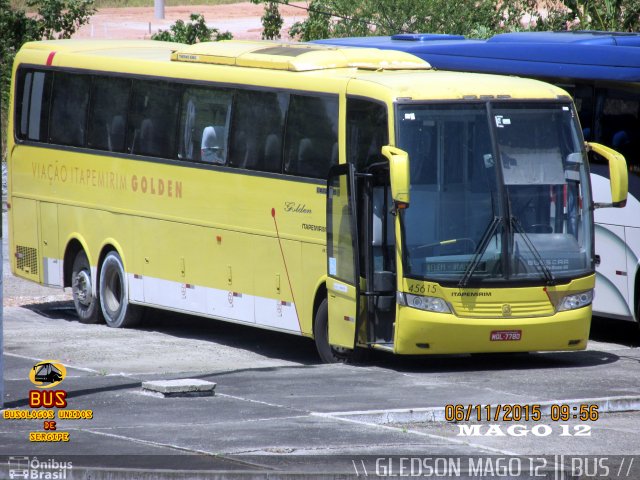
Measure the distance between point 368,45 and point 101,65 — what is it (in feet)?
14.4

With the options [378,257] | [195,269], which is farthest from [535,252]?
[195,269]

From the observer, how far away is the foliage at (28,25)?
38.9 m

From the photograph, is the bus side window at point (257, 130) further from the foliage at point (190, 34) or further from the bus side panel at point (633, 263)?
the foliage at point (190, 34)

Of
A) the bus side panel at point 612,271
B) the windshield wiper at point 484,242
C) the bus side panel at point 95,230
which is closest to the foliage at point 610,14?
the bus side panel at point 612,271

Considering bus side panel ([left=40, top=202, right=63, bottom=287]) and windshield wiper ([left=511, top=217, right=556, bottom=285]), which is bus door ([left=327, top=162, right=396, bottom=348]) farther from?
bus side panel ([left=40, top=202, right=63, bottom=287])

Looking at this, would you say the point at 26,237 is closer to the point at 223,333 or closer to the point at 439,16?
the point at 223,333

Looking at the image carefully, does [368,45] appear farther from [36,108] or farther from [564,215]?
[564,215]

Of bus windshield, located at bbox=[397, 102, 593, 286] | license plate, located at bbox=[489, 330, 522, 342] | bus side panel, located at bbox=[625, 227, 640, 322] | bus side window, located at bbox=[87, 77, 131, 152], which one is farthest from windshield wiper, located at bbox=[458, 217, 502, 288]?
bus side window, located at bbox=[87, 77, 131, 152]

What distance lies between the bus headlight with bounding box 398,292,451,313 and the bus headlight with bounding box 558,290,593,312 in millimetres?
1262

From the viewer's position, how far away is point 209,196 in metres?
18.0

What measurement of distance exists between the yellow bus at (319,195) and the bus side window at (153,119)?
0.03 metres

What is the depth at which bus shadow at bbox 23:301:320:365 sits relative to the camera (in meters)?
18.1

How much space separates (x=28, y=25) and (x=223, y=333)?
2161 centimetres

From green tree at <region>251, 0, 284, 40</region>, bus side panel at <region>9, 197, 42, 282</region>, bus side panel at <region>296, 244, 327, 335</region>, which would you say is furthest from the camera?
green tree at <region>251, 0, 284, 40</region>
